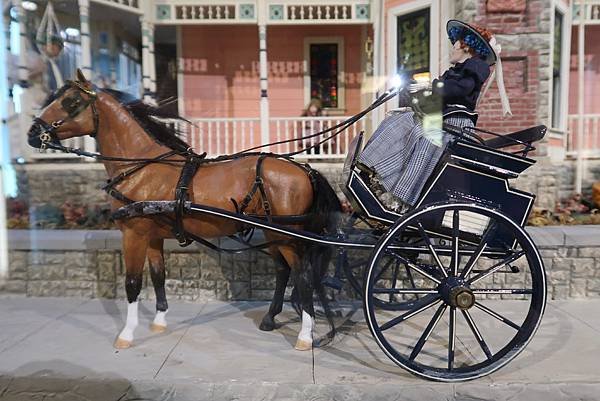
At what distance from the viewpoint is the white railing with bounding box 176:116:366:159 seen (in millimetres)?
8148

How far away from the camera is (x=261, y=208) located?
3.66 m

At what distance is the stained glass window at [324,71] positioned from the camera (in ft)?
32.2

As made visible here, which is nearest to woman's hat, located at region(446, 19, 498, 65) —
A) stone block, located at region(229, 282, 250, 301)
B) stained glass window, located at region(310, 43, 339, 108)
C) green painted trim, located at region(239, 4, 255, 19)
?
stone block, located at region(229, 282, 250, 301)

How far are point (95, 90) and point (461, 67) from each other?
9.10 ft

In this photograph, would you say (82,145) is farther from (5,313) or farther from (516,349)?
(516,349)

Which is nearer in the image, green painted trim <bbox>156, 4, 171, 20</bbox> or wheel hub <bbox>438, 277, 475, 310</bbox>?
wheel hub <bbox>438, 277, 475, 310</bbox>

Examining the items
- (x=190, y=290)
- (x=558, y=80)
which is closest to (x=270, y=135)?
(x=190, y=290)

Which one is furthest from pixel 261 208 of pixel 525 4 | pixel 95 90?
pixel 525 4

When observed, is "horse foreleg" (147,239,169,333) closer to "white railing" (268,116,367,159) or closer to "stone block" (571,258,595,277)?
"white railing" (268,116,367,159)

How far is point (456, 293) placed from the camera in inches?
123

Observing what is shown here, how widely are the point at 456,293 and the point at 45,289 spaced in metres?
4.44

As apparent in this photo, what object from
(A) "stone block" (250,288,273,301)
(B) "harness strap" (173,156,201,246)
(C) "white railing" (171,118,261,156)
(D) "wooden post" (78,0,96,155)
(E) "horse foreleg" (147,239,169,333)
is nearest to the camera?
(B) "harness strap" (173,156,201,246)

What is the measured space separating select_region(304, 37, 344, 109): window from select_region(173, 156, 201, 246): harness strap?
6389 mm

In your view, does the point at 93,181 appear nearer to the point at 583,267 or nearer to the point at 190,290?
the point at 190,290
